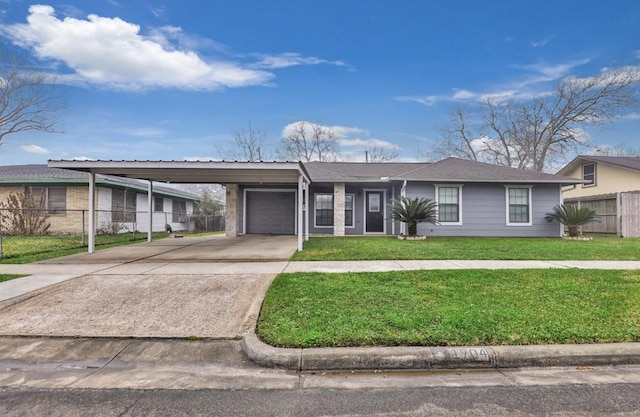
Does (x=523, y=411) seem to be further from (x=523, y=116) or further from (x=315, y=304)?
(x=523, y=116)

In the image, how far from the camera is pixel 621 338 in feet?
11.7

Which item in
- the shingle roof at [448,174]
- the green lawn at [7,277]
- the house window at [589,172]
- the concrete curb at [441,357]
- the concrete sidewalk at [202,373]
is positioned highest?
the house window at [589,172]

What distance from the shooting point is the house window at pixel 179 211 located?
930 inches

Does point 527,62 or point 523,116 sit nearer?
point 527,62

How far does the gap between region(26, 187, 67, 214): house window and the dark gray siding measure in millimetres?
16318

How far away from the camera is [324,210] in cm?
1631

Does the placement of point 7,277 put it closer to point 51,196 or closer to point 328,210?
point 328,210

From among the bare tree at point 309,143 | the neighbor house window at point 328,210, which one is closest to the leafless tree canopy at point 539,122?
the bare tree at point 309,143

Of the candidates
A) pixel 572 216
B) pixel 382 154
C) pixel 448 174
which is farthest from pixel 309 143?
pixel 572 216

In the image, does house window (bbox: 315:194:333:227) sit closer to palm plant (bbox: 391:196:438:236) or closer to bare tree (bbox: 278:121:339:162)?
palm plant (bbox: 391:196:438:236)

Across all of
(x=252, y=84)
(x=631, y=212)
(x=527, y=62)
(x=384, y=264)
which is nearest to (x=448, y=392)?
(x=384, y=264)

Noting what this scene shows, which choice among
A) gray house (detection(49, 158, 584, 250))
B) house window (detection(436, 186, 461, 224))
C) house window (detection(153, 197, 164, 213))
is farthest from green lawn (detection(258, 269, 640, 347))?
house window (detection(153, 197, 164, 213))

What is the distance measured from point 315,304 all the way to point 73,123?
25.5 meters

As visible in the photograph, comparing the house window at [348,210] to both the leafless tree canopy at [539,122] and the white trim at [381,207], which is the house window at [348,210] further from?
the leafless tree canopy at [539,122]
